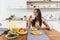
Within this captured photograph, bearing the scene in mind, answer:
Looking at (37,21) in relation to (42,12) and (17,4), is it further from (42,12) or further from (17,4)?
(17,4)

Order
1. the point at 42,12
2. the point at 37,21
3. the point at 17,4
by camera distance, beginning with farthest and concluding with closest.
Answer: the point at 42,12 → the point at 17,4 → the point at 37,21

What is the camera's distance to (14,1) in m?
4.03

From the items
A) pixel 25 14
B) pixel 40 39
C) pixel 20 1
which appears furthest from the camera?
pixel 25 14

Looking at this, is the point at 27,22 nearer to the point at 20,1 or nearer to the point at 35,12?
the point at 35,12

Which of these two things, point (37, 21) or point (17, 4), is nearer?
point (37, 21)

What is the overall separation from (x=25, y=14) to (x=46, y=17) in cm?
74

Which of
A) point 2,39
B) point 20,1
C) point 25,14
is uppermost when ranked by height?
point 20,1

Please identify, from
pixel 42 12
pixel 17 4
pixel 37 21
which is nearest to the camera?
pixel 37 21

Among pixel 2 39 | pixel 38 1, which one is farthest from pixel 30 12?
pixel 2 39

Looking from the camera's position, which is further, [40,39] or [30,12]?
[30,12]

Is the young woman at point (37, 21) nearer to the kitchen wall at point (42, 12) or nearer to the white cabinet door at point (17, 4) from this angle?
the kitchen wall at point (42, 12)

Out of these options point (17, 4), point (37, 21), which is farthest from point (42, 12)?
point (17, 4)

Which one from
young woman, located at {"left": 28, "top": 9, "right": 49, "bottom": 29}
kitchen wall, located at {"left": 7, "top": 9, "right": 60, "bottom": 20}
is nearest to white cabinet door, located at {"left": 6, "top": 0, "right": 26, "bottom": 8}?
kitchen wall, located at {"left": 7, "top": 9, "right": 60, "bottom": 20}

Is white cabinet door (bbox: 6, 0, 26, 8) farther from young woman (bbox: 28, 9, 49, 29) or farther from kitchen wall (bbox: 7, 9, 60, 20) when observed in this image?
young woman (bbox: 28, 9, 49, 29)
